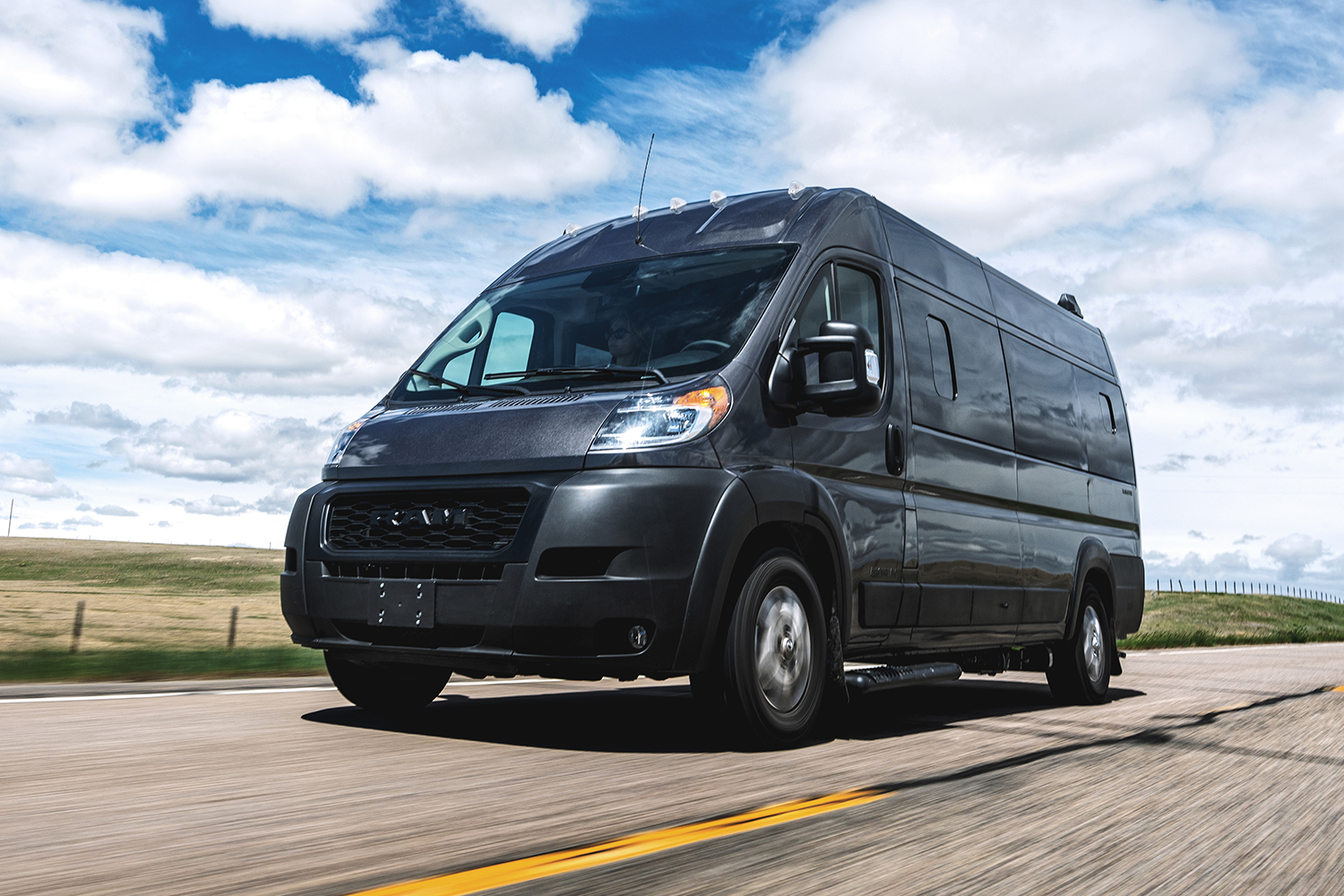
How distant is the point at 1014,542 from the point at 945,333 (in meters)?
1.57

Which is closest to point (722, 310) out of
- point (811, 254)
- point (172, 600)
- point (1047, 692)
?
point (811, 254)

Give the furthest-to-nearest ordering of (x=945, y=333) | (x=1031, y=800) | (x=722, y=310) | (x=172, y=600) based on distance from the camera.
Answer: (x=172, y=600), (x=945, y=333), (x=722, y=310), (x=1031, y=800)

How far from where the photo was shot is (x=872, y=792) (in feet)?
15.4

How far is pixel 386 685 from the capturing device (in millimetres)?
6844

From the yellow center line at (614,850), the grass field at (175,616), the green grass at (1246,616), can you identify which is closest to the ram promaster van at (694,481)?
the yellow center line at (614,850)

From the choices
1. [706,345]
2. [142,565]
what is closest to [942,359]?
[706,345]

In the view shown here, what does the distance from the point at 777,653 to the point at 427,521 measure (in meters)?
1.71

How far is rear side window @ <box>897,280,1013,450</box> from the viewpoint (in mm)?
7312

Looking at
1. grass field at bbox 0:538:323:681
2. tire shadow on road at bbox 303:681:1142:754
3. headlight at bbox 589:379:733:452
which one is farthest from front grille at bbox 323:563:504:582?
grass field at bbox 0:538:323:681

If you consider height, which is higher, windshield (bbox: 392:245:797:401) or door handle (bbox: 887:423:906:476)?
windshield (bbox: 392:245:797:401)

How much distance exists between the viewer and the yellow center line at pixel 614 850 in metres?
3.09

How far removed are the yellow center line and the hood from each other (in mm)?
1872

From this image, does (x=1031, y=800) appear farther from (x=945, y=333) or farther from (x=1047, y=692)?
(x=1047, y=692)

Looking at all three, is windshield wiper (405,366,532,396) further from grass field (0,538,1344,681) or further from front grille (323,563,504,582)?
grass field (0,538,1344,681)
